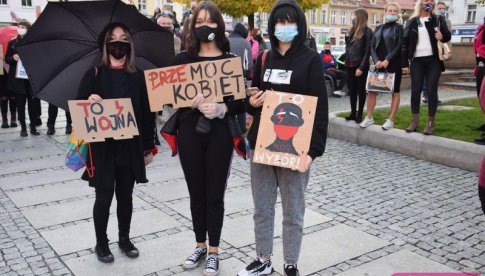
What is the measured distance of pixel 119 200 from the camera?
4066 millimetres

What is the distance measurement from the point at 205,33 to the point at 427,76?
5.09m

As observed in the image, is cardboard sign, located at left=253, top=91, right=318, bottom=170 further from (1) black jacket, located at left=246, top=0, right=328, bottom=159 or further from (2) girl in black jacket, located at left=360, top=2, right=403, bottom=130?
(2) girl in black jacket, located at left=360, top=2, right=403, bottom=130

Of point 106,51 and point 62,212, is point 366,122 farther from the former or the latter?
point 106,51

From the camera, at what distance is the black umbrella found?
387cm

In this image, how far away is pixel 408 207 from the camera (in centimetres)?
537

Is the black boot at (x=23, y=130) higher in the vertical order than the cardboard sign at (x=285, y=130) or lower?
lower

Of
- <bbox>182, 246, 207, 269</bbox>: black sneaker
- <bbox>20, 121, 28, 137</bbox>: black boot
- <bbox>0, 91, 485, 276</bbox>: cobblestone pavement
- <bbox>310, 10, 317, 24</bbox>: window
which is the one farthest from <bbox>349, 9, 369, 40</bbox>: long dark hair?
<bbox>310, 10, 317, 24</bbox>: window

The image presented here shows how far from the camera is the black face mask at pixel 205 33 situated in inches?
141

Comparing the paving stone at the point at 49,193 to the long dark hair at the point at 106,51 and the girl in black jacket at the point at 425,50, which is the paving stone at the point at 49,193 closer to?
the long dark hair at the point at 106,51

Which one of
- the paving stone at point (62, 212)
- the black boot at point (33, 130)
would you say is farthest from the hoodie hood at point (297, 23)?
the black boot at point (33, 130)

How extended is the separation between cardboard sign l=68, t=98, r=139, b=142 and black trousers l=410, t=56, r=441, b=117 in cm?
528

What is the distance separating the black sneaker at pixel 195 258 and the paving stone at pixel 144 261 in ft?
0.48

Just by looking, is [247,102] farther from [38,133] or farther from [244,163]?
[38,133]

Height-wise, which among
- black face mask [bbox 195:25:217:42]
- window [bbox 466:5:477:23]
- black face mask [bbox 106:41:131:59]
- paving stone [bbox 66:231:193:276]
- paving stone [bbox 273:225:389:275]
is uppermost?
window [bbox 466:5:477:23]
